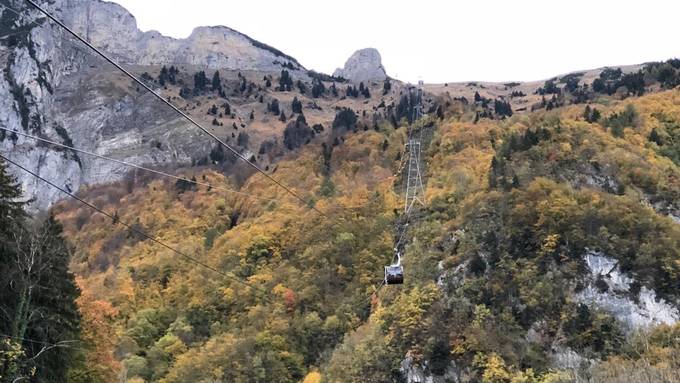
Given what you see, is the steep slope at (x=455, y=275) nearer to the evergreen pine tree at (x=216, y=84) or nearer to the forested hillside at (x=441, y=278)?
the forested hillside at (x=441, y=278)

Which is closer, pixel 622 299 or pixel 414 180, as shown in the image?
pixel 622 299

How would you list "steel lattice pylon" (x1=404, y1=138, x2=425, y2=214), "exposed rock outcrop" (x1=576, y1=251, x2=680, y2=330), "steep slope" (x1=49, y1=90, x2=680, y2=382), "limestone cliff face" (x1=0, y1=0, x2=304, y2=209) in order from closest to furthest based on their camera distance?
"exposed rock outcrop" (x1=576, y1=251, x2=680, y2=330) < "steep slope" (x1=49, y1=90, x2=680, y2=382) < "steel lattice pylon" (x1=404, y1=138, x2=425, y2=214) < "limestone cliff face" (x1=0, y1=0, x2=304, y2=209)

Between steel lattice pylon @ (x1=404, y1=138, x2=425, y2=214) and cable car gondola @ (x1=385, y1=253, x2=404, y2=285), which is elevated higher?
cable car gondola @ (x1=385, y1=253, x2=404, y2=285)

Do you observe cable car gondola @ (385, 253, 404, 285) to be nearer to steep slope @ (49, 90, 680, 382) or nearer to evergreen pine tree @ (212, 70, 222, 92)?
steep slope @ (49, 90, 680, 382)

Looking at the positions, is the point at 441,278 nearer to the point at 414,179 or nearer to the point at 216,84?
the point at 414,179

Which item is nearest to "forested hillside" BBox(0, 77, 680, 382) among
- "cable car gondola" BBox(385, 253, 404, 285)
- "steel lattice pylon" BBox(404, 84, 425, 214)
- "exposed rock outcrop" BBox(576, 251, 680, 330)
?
"exposed rock outcrop" BBox(576, 251, 680, 330)

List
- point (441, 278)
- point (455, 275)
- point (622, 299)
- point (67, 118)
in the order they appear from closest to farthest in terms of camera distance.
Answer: point (622, 299) → point (455, 275) → point (441, 278) → point (67, 118)

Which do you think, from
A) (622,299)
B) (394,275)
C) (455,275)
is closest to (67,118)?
(455,275)

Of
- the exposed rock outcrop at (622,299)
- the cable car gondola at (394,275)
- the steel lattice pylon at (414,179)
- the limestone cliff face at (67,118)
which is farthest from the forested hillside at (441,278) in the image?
the limestone cliff face at (67,118)

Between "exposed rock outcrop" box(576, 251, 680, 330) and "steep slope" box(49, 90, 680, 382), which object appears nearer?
"exposed rock outcrop" box(576, 251, 680, 330)

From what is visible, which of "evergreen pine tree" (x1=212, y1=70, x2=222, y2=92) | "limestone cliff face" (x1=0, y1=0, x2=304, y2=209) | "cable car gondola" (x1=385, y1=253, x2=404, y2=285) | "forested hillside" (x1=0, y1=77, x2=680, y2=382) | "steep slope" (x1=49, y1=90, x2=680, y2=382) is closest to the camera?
"cable car gondola" (x1=385, y1=253, x2=404, y2=285)

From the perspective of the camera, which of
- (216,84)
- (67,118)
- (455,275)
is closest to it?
(455,275)

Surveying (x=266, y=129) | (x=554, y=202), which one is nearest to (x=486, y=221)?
(x=554, y=202)

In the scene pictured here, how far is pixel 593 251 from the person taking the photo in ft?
139
